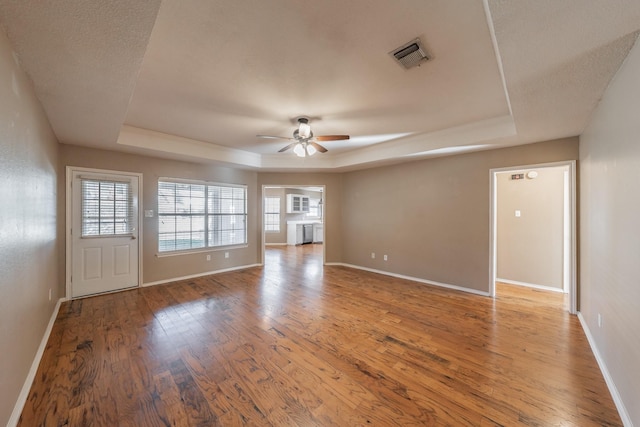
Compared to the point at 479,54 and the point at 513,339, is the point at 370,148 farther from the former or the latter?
the point at 513,339

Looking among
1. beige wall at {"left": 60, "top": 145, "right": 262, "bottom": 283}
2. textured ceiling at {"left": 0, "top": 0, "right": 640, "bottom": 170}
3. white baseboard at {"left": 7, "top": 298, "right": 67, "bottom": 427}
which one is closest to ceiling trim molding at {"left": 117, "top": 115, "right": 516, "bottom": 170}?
textured ceiling at {"left": 0, "top": 0, "right": 640, "bottom": 170}

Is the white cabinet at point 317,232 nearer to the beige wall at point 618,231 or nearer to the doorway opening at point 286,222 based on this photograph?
the doorway opening at point 286,222

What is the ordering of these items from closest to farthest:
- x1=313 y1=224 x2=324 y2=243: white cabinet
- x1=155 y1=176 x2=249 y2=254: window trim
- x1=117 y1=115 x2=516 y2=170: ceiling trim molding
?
x1=117 y1=115 x2=516 y2=170: ceiling trim molding < x1=155 y1=176 x2=249 y2=254: window trim < x1=313 y1=224 x2=324 y2=243: white cabinet

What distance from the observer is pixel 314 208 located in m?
11.4

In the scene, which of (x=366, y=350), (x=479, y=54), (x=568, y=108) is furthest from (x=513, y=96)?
(x=366, y=350)

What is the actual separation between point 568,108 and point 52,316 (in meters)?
6.08

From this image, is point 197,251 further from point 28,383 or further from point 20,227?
point 20,227

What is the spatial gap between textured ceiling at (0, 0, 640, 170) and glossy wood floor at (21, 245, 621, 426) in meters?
2.33

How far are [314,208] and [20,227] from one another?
9.83 m

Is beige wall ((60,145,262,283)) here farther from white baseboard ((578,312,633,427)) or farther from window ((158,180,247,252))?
white baseboard ((578,312,633,427))

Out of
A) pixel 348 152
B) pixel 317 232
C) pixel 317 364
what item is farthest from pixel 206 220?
pixel 317 232

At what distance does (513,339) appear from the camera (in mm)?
2574

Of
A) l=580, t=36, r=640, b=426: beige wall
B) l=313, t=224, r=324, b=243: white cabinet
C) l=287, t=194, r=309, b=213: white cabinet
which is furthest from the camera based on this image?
l=313, t=224, r=324, b=243: white cabinet

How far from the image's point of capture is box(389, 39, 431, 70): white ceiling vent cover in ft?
6.05
